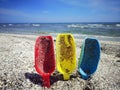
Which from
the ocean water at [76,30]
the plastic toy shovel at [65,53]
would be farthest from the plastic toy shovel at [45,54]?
the ocean water at [76,30]

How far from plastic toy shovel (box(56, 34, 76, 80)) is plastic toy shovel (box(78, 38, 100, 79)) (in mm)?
271

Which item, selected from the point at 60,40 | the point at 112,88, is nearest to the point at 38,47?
the point at 60,40

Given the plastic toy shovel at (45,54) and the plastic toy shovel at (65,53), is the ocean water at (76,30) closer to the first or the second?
the plastic toy shovel at (65,53)

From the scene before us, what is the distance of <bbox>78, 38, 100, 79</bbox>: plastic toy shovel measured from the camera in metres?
3.98

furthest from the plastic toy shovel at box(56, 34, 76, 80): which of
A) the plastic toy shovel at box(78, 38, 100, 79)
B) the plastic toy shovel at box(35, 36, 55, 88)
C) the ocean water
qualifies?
the ocean water

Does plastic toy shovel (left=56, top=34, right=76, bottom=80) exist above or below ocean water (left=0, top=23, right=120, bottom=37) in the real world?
above

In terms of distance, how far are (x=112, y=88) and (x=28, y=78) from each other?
1733 mm

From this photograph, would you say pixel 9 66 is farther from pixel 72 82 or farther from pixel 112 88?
pixel 112 88

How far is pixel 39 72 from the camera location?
3525 millimetres

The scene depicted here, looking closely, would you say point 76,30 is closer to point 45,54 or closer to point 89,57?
point 89,57

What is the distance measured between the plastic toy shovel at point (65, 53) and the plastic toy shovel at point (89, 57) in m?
0.27

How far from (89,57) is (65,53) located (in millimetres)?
629

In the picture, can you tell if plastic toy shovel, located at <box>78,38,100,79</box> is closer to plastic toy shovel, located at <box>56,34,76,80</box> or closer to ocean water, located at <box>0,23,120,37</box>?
plastic toy shovel, located at <box>56,34,76,80</box>

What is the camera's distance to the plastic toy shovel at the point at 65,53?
3.80 m
